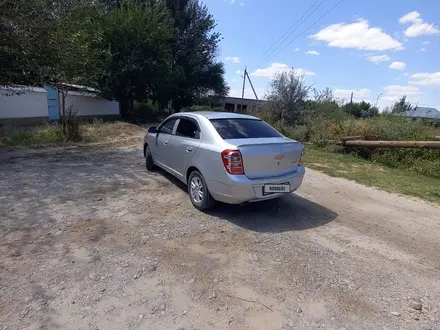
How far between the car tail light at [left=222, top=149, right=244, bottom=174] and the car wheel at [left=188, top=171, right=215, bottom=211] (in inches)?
22.4

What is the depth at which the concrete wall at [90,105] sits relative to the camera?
19.6 metres

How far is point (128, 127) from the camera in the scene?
1625 centimetres

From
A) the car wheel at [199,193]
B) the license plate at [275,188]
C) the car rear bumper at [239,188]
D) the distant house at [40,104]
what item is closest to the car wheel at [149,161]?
the car wheel at [199,193]

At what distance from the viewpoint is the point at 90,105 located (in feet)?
71.1

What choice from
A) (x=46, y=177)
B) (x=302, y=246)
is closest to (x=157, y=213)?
(x=302, y=246)

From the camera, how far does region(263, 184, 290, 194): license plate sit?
4.09 metres

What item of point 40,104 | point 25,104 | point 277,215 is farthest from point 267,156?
point 40,104

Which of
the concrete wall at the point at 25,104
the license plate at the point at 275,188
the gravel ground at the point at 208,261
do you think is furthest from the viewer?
the concrete wall at the point at 25,104

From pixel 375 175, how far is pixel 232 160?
564cm

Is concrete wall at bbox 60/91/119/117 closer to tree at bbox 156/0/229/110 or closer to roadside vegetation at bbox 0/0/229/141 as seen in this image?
roadside vegetation at bbox 0/0/229/141

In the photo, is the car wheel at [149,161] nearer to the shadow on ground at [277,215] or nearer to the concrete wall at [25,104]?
the shadow on ground at [277,215]

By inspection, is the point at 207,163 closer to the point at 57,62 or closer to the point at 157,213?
the point at 157,213

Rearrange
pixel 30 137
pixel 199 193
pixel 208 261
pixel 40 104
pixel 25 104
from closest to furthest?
pixel 208 261 → pixel 199 193 → pixel 30 137 → pixel 25 104 → pixel 40 104

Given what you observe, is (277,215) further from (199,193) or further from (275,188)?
(199,193)
